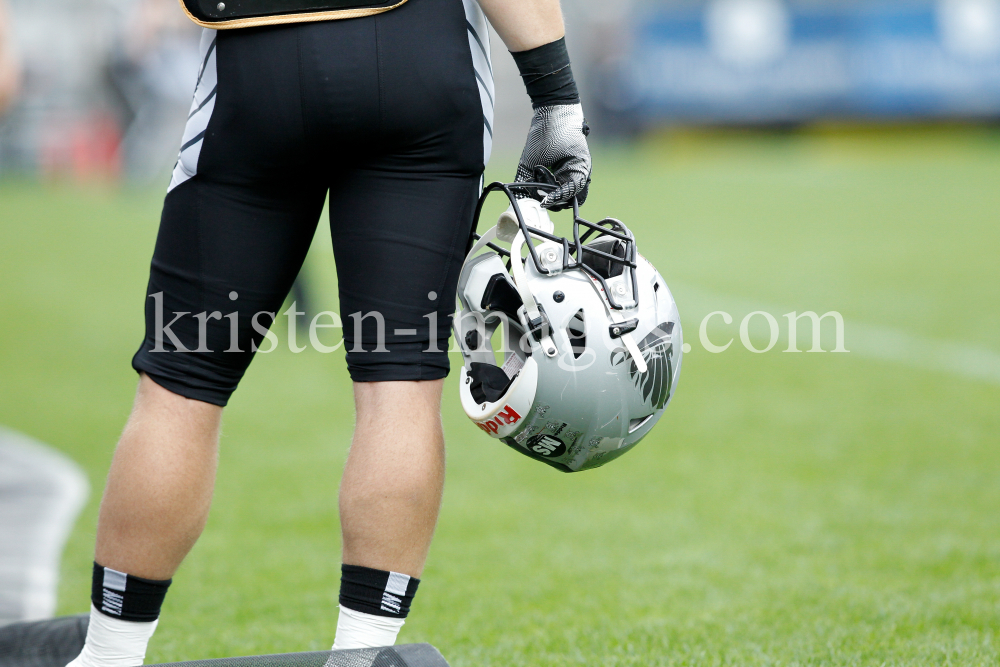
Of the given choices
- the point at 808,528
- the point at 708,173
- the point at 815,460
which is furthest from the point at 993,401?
the point at 708,173

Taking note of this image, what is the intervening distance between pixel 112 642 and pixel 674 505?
1.84 m

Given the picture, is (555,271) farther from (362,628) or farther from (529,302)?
Answer: (362,628)

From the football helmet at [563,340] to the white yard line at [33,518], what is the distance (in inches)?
50.4

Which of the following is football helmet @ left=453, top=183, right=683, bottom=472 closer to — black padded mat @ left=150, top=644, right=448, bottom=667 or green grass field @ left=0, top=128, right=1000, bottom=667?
black padded mat @ left=150, top=644, right=448, bottom=667

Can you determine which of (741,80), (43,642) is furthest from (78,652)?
(741,80)

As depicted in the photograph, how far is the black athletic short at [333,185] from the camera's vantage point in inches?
66.2

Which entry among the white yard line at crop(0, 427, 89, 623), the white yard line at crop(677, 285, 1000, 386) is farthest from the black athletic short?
the white yard line at crop(677, 285, 1000, 386)

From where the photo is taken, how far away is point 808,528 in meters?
3.03

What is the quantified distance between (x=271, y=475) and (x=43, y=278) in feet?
17.0

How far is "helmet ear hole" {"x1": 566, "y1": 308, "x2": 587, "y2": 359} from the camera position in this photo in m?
1.75

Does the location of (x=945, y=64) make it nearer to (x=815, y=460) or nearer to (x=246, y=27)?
(x=815, y=460)

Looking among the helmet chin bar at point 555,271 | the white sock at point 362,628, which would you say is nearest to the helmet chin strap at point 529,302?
the helmet chin bar at point 555,271

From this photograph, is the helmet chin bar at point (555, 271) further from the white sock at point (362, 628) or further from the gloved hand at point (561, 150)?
the white sock at point (362, 628)

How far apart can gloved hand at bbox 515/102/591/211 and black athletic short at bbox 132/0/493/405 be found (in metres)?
0.10
